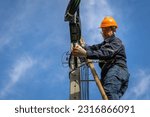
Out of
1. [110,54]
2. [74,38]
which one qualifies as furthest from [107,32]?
[74,38]

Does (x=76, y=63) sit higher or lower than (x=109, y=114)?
higher

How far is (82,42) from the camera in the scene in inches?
382

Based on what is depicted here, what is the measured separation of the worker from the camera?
26.7 ft

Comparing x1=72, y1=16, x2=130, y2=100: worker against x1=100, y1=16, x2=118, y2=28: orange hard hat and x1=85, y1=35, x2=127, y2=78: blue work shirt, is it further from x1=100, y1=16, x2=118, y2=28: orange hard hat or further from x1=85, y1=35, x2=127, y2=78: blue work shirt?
x1=100, y1=16, x2=118, y2=28: orange hard hat

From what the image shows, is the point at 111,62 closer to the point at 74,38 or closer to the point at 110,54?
the point at 110,54

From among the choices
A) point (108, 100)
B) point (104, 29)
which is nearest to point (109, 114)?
point (108, 100)

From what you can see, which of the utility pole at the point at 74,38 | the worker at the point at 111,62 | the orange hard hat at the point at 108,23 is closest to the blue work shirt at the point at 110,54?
the worker at the point at 111,62

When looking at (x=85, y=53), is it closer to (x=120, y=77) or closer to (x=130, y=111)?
(x=120, y=77)

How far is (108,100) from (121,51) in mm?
976

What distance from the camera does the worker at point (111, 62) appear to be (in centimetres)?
815

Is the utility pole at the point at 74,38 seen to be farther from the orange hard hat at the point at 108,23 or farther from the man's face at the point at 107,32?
the man's face at the point at 107,32

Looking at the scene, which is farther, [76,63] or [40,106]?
[76,63]

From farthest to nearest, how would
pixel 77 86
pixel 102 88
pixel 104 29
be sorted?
pixel 77 86 < pixel 104 29 < pixel 102 88

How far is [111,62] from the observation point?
27.7ft
